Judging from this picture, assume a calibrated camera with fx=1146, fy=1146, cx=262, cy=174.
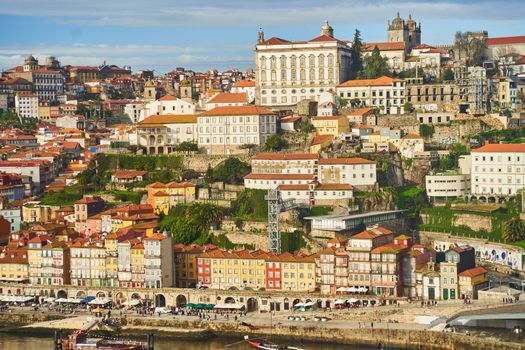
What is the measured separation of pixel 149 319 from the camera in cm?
5206

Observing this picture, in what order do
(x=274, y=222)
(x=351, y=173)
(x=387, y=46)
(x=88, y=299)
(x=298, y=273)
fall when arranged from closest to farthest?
1. (x=298, y=273)
2. (x=88, y=299)
3. (x=274, y=222)
4. (x=351, y=173)
5. (x=387, y=46)

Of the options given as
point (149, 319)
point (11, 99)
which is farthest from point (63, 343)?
point (11, 99)

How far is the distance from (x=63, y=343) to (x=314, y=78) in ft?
112

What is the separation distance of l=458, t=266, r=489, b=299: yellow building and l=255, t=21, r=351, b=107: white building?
28.1 metres

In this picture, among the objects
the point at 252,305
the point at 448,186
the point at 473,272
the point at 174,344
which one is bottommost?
the point at 174,344

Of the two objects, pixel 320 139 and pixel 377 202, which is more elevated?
pixel 320 139

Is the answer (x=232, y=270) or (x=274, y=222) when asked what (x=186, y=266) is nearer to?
(x=232, y=270)

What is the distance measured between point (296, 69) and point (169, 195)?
58.9 feet

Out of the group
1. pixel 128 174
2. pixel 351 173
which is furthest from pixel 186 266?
pixel 128 174

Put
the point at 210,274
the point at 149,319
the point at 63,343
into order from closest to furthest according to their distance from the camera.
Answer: the point at 63,343 → the point at 149,319 → the point at 210,274

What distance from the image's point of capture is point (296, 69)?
255 feet

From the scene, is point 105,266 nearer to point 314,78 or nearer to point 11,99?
point 314,78

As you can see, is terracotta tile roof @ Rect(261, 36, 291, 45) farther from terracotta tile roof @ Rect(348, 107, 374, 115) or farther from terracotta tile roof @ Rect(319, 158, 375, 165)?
terracotta tile roof @ Rect(319, 158, 375, 165)

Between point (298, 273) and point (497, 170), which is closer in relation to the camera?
point (298, 273)
